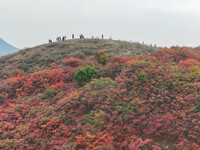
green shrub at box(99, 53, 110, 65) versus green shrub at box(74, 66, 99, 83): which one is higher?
green shrub at box(99, 53, 110, 65)

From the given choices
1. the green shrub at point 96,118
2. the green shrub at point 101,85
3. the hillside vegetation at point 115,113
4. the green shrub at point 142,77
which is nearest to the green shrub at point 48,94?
the hillside vegetation at point 115,113

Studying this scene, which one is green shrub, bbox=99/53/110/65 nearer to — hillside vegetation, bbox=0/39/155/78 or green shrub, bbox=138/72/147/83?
hillside vegetation, bbox=0/39/155/78

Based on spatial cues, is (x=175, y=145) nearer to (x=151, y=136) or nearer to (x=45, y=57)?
(x=151, y=136)

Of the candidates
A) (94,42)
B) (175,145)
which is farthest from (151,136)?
(94,42)

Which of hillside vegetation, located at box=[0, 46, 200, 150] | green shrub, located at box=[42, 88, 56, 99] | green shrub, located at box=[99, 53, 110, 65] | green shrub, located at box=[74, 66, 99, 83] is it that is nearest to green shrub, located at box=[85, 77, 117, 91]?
hillside vegetation, located at box=[0, 46, 200, 150]

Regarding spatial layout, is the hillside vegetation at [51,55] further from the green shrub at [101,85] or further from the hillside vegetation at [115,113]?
the green shrub at [101,85]

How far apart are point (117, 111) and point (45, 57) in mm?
15095

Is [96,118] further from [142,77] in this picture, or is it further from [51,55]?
[51,55]

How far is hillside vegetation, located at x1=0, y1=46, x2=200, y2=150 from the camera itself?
670 cm

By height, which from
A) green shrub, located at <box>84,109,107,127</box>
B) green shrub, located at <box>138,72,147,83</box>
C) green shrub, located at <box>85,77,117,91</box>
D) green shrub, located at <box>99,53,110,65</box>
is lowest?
green shrub, located at <box>84,109,107,127</box>

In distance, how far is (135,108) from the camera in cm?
802

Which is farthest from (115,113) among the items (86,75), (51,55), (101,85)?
(51,55)

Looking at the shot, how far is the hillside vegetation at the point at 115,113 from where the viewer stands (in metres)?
6.70

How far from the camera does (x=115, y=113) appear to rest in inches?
304
